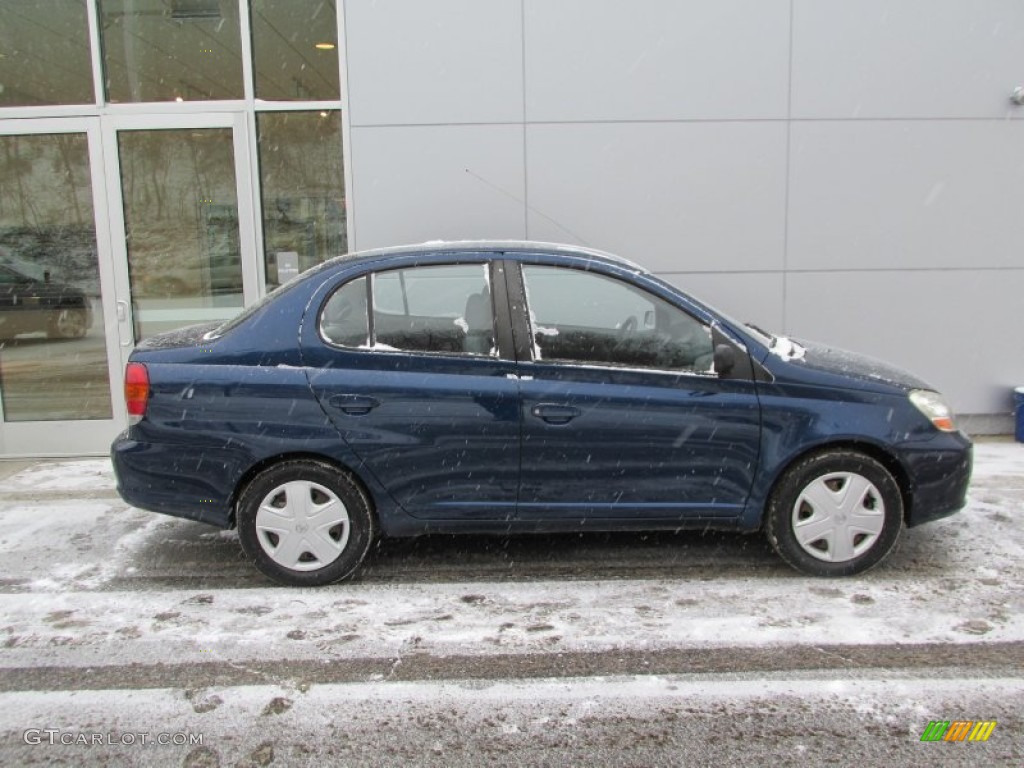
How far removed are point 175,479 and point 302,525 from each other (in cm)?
66

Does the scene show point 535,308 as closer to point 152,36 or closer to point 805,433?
point 805,433

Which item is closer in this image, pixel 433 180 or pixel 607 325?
pixel 607 325

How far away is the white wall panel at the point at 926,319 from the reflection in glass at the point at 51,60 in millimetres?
6235

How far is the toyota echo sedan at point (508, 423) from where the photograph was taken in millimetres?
3887

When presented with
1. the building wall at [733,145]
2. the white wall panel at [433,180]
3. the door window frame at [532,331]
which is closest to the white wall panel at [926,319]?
the building wall at [733,145]

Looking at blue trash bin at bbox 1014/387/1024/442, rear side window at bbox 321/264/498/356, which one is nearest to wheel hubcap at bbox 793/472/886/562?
rear side window at bbox 321/264/498/356

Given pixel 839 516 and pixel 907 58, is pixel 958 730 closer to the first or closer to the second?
pixel 839 516

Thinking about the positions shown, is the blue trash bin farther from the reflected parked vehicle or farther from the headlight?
the reflected parked vehicle

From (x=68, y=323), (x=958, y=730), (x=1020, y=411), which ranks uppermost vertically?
(x=68, y=323)

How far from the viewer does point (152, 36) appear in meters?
6.80

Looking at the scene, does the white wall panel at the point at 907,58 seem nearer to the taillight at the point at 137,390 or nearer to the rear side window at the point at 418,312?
the rear side window at the point at 418,312

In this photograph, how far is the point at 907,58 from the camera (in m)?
6.77

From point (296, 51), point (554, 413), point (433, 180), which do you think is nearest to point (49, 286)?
point (296, 51)

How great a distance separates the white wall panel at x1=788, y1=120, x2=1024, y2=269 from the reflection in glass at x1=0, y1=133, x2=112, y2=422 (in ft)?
19.8
